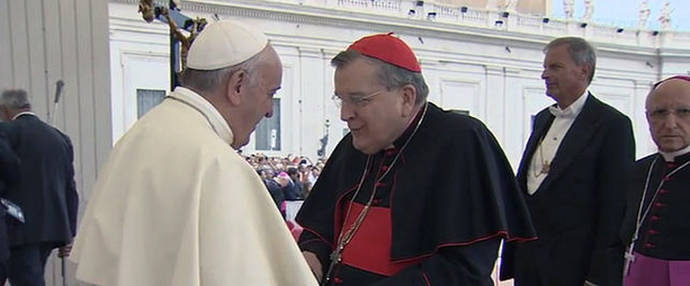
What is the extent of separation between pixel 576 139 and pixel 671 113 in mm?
505

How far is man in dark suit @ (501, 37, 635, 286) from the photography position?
2.77 meters

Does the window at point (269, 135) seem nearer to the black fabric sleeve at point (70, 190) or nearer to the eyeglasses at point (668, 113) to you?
the black fabric sleeve at point (70, 190)

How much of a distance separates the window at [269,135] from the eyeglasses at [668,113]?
17.7 meters

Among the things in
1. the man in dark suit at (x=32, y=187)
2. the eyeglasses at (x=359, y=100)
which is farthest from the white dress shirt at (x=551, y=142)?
the man in dark suit at (x=32, y=187)

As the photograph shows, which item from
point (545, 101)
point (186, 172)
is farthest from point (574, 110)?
point (545, 101)

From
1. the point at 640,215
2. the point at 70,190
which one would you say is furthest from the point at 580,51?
the point at 70,190

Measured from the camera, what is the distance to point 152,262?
1.44 metres

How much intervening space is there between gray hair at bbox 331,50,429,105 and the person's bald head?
1.07 meters

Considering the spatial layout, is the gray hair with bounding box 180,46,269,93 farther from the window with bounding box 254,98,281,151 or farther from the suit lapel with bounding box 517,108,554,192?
the window with bounding box 254,98,281,151

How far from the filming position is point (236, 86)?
1610 mm

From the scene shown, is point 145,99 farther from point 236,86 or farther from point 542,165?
point 236,86

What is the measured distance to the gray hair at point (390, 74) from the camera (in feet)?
6.57

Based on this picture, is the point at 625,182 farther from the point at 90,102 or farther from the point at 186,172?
the point at 90,102

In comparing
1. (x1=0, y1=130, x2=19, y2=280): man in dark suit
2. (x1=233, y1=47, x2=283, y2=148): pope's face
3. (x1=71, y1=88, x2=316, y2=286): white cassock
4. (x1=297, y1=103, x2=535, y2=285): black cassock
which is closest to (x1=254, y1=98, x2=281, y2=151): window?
(x1=0, y1=130, x2=19, y2=280): man in dark suit
